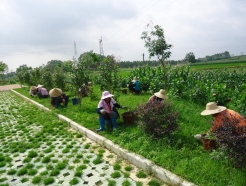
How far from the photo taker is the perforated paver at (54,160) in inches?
161

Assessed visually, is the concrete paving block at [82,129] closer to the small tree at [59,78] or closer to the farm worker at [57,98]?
the farm worker at [57,98]

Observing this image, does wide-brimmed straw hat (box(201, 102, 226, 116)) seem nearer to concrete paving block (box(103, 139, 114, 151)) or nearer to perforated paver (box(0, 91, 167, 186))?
perforated paver (box(0, 91, 167, 186))

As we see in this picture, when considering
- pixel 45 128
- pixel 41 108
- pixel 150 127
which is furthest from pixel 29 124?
pixel 150 127

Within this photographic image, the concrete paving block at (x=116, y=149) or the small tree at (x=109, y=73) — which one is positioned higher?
the small tree at (x=109, y=73)

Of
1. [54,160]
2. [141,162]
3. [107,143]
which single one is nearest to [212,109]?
[141,162]

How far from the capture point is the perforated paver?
4.10 m

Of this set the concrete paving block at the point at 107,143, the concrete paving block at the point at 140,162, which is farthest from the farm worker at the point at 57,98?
the concrete paving block at the point at 140,162

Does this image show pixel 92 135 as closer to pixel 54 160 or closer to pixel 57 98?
pixel 54 160

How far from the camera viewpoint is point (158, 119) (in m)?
5.05

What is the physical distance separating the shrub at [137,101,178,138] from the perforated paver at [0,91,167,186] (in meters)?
1.07

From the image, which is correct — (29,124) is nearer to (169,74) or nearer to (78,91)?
(78,91)

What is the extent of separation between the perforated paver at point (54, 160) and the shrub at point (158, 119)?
107 centimetres

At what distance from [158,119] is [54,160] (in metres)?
2.73

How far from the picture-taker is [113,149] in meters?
5.15
